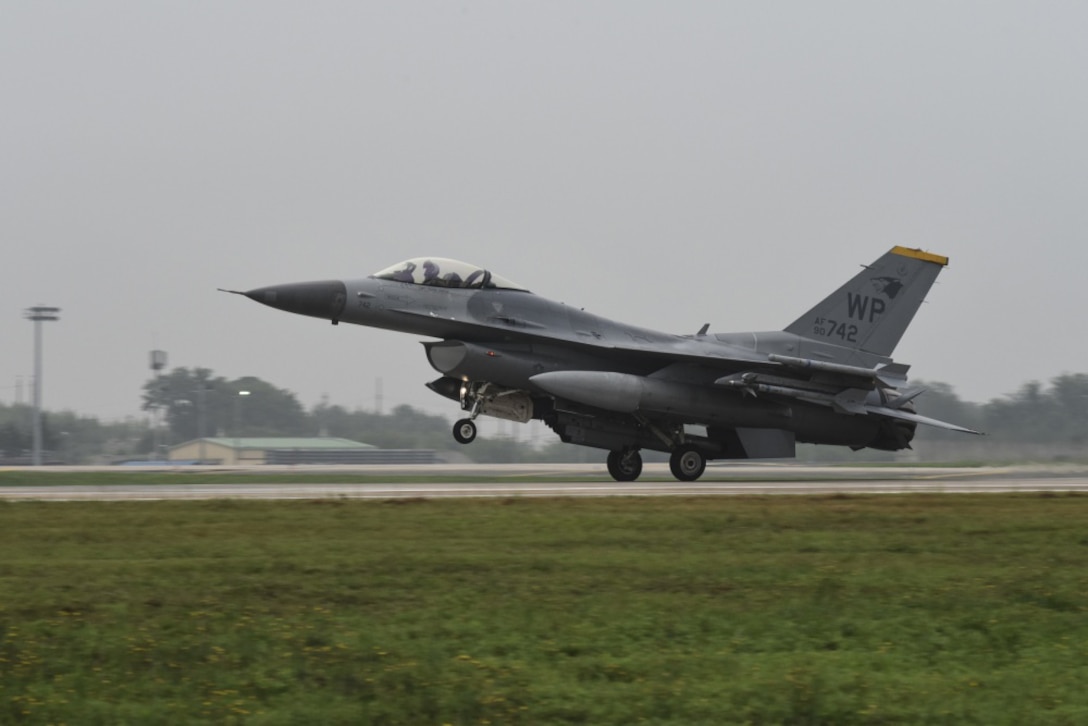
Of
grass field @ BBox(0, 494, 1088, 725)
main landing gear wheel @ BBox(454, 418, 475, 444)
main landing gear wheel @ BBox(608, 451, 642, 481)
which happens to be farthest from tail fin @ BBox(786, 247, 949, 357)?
grass field @ BBox(0, 494, 1088, 725)

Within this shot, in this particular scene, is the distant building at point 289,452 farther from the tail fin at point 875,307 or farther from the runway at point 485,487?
the tail fin at point 875,307

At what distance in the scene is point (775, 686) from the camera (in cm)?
768

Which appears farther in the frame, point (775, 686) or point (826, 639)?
point (826, 639)

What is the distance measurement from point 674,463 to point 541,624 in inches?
657

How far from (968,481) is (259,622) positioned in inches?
747

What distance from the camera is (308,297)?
24.0 m

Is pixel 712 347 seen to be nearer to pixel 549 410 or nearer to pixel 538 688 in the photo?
pixel 549 410

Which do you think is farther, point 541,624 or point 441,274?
point 441,274

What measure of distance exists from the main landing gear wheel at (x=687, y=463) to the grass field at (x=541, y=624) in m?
10.9

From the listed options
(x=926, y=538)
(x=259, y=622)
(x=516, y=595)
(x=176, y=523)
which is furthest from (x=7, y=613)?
(x=926, y=538)

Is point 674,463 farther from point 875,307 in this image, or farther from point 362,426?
point 362,426

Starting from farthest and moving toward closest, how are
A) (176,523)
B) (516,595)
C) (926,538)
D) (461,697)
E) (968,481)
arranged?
(968,481)
(176,523)
(926,538)
(516,595)
(461,697)

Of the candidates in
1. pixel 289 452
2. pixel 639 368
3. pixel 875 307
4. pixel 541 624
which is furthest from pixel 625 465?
pixel 289 452

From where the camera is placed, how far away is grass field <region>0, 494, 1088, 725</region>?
292 inches
